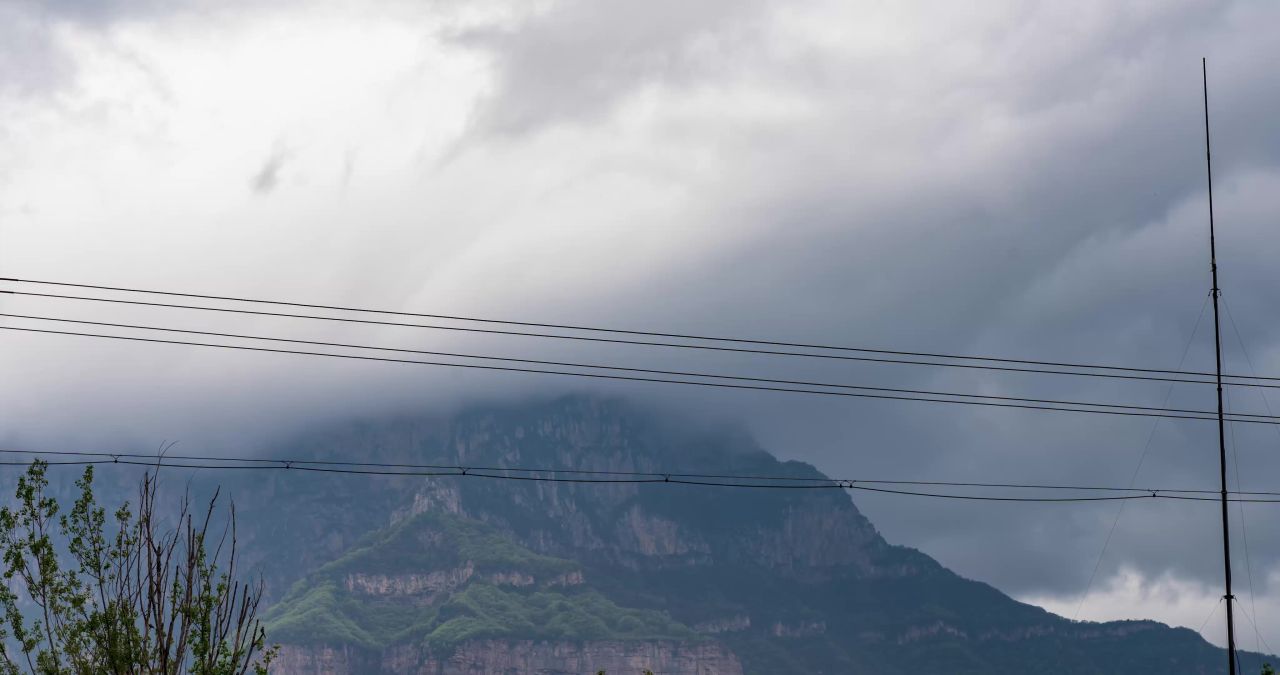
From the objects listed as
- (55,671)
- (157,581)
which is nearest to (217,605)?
(157,581)

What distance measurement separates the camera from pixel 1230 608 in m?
48.0

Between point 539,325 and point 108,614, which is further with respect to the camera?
point 539,325

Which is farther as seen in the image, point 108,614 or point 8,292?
point 8,292

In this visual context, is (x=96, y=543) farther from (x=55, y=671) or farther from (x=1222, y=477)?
(x=1222, y=477)

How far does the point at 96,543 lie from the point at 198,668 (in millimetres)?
3934

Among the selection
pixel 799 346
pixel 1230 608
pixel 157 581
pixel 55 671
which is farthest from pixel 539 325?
pixel 1230 608

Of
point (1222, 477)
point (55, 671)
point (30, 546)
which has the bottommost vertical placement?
point (55, 671)

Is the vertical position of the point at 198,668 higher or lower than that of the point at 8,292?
lower

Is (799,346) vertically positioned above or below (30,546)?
above

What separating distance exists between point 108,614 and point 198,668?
8.36ft

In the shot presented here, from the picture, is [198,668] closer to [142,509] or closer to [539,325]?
[142,509]

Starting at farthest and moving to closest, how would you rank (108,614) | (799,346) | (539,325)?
(799,346) < (539,325) < (108,614)

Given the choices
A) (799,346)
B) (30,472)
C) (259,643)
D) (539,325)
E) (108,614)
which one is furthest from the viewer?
(799,346)

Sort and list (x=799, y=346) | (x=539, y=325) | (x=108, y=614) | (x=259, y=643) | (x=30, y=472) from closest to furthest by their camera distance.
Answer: (x=259, y=643) → (x=108, y=614) → (x=30, y=472) → (x=539, y=325) → (x=799, y=346)
